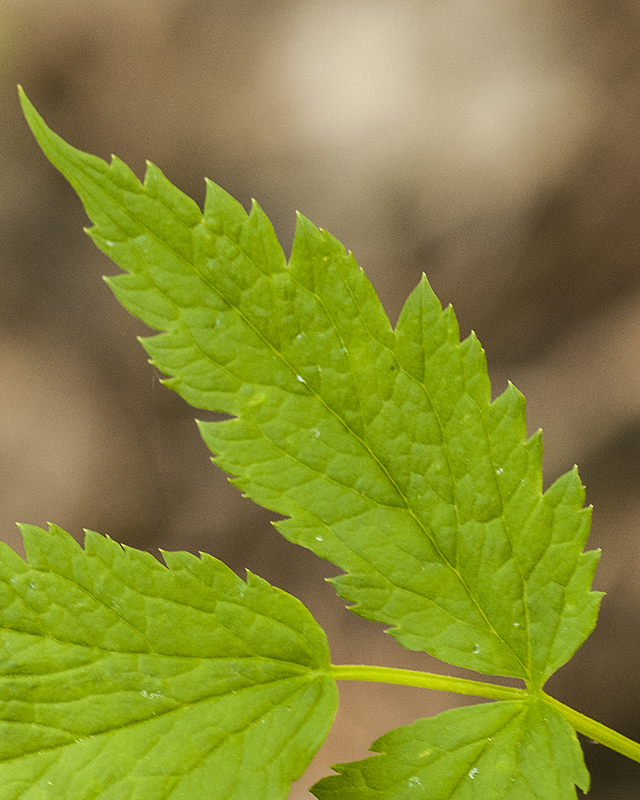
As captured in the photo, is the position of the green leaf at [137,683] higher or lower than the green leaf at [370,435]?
lower

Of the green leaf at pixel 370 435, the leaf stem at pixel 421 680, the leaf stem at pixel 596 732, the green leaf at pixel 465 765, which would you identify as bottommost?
the green leaf at pixel 465 765

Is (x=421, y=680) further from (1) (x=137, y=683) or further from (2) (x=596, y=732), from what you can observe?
(1) (x=137, y=683)

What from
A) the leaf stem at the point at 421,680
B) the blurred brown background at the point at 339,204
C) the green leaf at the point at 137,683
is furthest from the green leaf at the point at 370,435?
the blurred brown background at the point at 339,204

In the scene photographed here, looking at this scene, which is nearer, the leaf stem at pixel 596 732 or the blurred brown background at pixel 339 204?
the leaf stem at pixel 596 732

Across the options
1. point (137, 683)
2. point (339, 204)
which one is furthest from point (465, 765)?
point (339, 204)

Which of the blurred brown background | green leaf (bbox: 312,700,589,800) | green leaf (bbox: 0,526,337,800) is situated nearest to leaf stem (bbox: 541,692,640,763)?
green leaf (bbox: 312,700,589,800)

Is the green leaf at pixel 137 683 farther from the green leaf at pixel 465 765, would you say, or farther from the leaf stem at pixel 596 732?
the leaf stem at pixel 596 732

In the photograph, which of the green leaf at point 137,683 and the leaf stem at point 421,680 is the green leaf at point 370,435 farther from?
the green leaf at point 137,683
